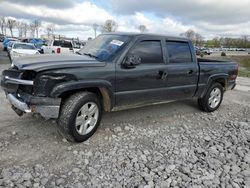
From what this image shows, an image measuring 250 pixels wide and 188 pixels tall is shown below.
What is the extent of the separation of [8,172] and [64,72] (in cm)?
152

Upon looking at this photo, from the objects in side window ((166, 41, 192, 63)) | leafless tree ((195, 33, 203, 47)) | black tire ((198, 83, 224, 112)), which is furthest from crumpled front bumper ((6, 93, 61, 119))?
leafless tree ((195, 33, 203, 47))

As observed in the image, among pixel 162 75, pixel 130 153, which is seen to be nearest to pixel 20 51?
pixel 162 75

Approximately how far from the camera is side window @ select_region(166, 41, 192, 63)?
5461mm

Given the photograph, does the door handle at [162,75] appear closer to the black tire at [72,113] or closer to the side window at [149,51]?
the side window at [149,51]

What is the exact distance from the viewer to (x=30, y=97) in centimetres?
387

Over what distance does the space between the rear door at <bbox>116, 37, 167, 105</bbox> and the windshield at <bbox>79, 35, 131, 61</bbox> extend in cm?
24

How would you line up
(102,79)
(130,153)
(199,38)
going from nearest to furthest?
(130,153)
(102,79)
(199,38)

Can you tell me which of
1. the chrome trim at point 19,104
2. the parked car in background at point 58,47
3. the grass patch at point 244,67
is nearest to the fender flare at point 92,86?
the chrome trim at point 19,104

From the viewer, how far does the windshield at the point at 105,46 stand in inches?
185

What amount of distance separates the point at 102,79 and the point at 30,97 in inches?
44.9

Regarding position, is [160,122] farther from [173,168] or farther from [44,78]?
[44,78]

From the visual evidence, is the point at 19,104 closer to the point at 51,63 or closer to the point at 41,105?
the point at 41,105

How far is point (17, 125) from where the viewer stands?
4.79 meters

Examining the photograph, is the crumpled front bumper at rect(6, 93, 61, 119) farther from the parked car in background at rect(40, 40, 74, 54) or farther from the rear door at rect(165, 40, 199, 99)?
the parked car in background at rect(40, 40, 74, 54)
